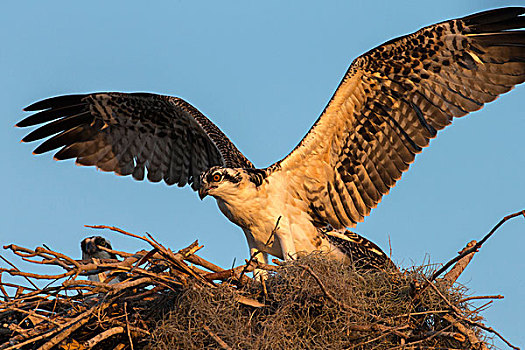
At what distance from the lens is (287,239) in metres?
6.64

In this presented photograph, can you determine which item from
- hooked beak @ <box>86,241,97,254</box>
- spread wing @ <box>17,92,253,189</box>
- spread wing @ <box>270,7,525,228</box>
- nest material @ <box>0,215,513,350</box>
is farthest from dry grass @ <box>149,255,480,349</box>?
spread wing @ <box>17,92,253,189</box>

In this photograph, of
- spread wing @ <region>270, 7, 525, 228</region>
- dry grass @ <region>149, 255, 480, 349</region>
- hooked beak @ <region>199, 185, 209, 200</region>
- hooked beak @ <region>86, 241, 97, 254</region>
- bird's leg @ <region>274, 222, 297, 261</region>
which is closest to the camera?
dry grass @ <region>149, 255, 480, 349</region>

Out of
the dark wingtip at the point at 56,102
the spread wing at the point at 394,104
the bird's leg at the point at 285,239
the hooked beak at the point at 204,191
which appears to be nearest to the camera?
the hooked beak at the point at 204,191

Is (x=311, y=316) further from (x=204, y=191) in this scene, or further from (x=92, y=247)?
(x=92, y=247)

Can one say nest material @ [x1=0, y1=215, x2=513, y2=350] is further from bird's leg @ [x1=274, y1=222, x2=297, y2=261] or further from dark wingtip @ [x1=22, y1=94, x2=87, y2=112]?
dark wingtip @ [x1=22, y1=94, x2=87, y2=112]

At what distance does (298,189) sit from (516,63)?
7.86 ft

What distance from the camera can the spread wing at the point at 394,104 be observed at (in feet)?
22.1

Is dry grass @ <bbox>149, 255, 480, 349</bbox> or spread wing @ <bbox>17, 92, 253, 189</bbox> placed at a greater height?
spread wing @ <bbox>17, 92, 253, 189</bbox>

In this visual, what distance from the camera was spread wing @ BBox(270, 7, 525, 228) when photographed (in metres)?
Answer: 6.74

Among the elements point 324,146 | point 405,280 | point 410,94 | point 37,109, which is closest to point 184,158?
point 37,109

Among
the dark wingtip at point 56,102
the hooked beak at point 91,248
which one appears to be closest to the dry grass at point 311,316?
the hooked beak at point 91,248

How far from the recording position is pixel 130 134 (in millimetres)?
8688

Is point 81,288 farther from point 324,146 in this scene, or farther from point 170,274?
point 324,146

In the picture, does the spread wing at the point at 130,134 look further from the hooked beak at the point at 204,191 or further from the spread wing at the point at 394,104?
the hooked beak at the point at 204,191
